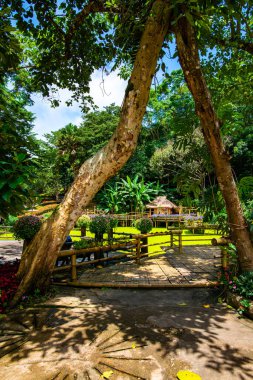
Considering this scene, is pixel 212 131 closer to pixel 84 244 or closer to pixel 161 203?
pixel 84 244

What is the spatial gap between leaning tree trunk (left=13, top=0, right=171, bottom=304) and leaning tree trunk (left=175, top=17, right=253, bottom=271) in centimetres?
45

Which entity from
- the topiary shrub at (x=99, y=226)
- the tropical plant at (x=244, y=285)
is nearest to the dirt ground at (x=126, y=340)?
the tropical plant at (x=244, y=285)

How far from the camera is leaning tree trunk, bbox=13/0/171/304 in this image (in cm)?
432

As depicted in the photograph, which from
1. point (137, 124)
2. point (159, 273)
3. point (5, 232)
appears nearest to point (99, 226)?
point (159, 273)

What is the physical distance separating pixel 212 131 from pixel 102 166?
6.85 ft

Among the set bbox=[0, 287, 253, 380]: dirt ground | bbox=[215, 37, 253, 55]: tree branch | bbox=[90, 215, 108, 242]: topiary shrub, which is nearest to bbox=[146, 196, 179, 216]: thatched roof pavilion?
bbox=[90, 215, 108, 242]: topiary shrub

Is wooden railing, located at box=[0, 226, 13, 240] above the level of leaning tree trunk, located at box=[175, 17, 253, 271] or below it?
below

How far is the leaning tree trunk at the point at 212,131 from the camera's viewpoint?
4.16m

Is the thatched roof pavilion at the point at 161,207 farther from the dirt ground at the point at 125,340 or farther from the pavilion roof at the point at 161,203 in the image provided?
the dirt ground at the point at 125,340

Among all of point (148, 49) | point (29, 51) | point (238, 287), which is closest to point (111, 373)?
point (238, 287)

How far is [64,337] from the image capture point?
337 centimetres

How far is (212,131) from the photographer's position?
4473 millimetres

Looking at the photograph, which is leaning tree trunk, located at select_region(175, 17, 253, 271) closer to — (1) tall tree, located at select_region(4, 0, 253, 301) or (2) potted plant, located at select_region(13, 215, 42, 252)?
(1) tall tree, located at select_region(4, 0, 253, 301)

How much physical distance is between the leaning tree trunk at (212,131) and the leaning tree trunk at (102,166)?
446 millimetres
